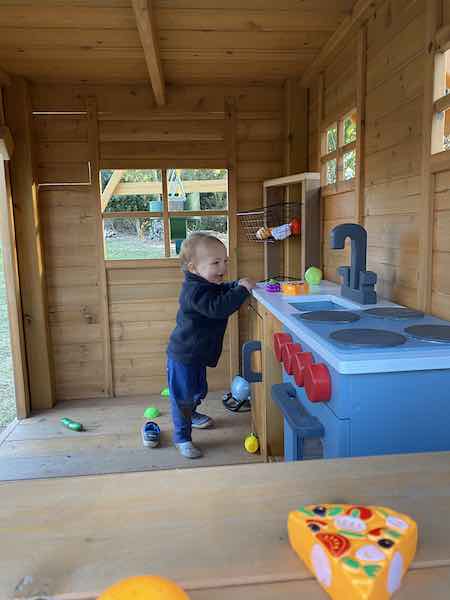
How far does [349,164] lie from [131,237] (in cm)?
158

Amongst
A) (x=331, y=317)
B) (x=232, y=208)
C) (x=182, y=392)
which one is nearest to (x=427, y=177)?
(x=331, y=317)

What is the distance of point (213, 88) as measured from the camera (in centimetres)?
321

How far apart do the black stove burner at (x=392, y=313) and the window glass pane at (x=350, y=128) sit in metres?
1.09

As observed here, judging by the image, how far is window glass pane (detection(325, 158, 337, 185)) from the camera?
2.72 meters

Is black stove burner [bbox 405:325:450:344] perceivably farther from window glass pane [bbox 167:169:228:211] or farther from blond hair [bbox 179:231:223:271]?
window glass pane [bbox 167:169:228:211]

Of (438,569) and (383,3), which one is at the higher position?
(383,3)

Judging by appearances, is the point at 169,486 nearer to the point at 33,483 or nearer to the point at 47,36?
the point at 33,483

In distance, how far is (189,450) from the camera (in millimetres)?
2500

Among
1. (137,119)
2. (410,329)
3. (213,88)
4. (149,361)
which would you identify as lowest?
(149,361)

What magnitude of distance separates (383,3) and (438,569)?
2.10 metres

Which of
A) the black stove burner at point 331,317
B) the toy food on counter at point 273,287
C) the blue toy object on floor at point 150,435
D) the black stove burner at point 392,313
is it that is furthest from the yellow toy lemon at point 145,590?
the blue toy object on floor at point 150,435

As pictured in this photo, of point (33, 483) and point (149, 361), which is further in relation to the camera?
point (149, 361)

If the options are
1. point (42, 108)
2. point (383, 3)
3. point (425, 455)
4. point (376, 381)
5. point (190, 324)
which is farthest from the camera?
point (42, 108)

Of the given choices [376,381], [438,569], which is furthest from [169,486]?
[376,381]
